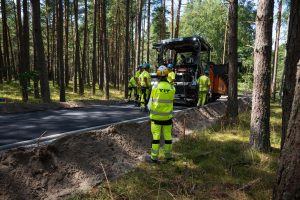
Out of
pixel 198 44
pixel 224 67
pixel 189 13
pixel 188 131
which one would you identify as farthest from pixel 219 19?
pixel 188 131

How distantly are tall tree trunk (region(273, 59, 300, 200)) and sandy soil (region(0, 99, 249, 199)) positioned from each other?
253 cm

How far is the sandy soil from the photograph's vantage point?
4496mm

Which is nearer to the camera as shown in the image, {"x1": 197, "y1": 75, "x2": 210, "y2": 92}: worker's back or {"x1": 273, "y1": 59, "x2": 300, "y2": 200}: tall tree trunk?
{"x1": 273, "y1": 59, "x2": 300, "y2": 200}: tall tree trunk

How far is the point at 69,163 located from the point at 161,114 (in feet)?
7.15

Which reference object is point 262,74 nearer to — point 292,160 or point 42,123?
point 292,160

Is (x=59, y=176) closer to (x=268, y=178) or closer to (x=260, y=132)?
(x=268, y=178)

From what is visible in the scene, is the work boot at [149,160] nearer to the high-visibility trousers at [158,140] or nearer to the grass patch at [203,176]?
the high-visibility trousers at [158,140]

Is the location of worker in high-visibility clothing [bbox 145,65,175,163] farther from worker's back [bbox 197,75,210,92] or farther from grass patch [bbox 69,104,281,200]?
worker's back [bbox 197,75,210,92]

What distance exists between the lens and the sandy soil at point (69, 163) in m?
4.50

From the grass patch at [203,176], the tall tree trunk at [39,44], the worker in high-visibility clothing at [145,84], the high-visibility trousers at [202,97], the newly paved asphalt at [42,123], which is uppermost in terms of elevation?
the tall tree trunk at [39,44]

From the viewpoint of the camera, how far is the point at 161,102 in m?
6.19

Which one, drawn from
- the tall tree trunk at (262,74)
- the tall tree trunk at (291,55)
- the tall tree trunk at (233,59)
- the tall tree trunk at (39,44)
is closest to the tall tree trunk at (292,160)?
the tall tree trunk at (291,55)

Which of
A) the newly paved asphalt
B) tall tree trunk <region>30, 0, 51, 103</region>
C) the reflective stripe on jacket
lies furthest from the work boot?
tall tree trunk <region>30, 0, 51, 103</region>

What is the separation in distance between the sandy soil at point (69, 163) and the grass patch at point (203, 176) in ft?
1.51
